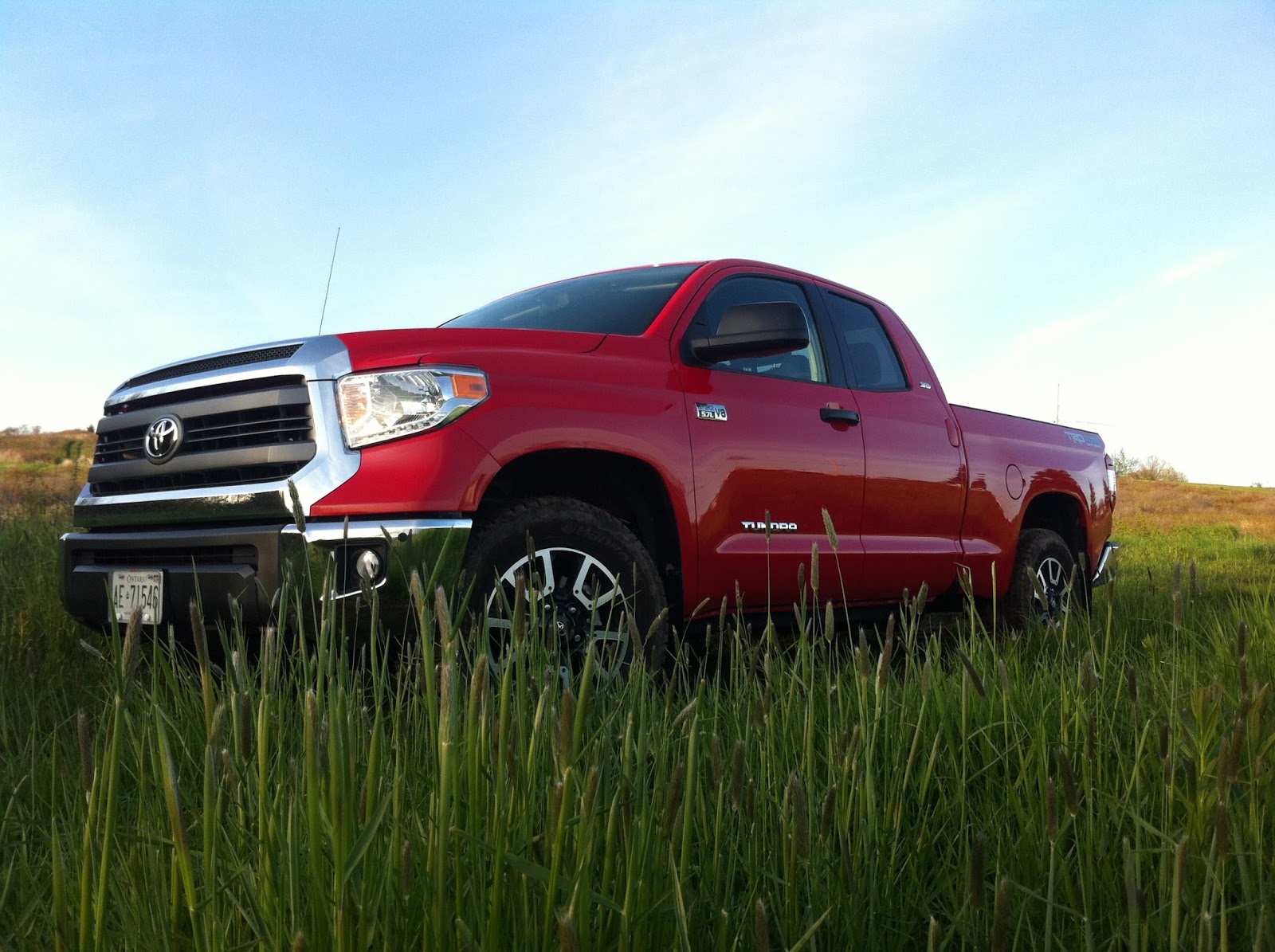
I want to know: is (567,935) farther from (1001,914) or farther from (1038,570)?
(1038,570)

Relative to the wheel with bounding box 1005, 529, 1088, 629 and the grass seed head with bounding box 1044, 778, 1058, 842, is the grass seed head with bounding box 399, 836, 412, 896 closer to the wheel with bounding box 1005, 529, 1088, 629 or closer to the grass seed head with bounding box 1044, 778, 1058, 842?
the grass seed head with bounding box 1044, 778, 1058, 842

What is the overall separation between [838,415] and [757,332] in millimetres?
999

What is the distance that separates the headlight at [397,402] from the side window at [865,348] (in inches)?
103

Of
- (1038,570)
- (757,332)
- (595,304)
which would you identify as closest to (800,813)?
(757,332)

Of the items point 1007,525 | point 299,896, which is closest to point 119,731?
point 299,896

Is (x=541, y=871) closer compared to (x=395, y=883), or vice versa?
(x=541, y=871)

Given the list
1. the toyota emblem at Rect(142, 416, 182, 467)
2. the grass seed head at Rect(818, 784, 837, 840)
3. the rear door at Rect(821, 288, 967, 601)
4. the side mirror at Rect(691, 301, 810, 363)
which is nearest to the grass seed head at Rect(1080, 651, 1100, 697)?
the grass seed head at Rect(818, 784, 837, 840)

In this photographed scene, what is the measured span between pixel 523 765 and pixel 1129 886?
0.72 meters

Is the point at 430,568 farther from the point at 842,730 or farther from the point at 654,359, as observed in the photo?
the point at 842,730

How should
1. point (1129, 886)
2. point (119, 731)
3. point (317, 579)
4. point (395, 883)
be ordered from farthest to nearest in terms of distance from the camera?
point (317, 579) → point (395, 883) → point (119, 731) → point (1129, 886)

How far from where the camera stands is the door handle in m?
4.88

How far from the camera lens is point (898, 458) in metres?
5.35

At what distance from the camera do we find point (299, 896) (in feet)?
4.17

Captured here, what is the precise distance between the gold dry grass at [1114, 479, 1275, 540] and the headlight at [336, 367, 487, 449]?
52.8 ft
